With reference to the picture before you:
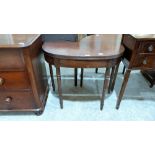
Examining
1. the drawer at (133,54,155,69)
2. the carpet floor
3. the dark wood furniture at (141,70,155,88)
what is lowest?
the carpet floor

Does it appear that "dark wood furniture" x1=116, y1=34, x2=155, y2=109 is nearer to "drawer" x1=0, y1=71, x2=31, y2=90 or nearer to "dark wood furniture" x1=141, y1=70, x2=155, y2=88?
"dark wood furniture" x1=141, y1=70, x2=155, y2=88

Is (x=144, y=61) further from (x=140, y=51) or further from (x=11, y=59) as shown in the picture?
(x=11, y=59)

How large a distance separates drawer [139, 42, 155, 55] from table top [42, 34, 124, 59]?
145 mm

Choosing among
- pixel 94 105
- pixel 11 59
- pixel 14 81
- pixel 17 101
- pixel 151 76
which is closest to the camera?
pixel 11 59

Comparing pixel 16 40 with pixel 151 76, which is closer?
pixel 16 40

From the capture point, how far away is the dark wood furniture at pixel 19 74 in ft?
3.21

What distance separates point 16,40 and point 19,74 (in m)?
0.25

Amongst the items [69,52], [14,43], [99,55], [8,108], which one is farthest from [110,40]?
[8,108]

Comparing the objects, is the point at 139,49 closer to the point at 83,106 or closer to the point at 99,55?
the point at 99,55

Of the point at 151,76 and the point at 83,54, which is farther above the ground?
the point at 83,54

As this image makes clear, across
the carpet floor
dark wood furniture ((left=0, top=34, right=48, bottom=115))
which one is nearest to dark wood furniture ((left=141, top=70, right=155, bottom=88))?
the carpet floor

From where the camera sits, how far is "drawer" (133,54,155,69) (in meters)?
1.12

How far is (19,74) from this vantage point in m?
1.09

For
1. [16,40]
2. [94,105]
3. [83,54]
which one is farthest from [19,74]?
[94,105]
